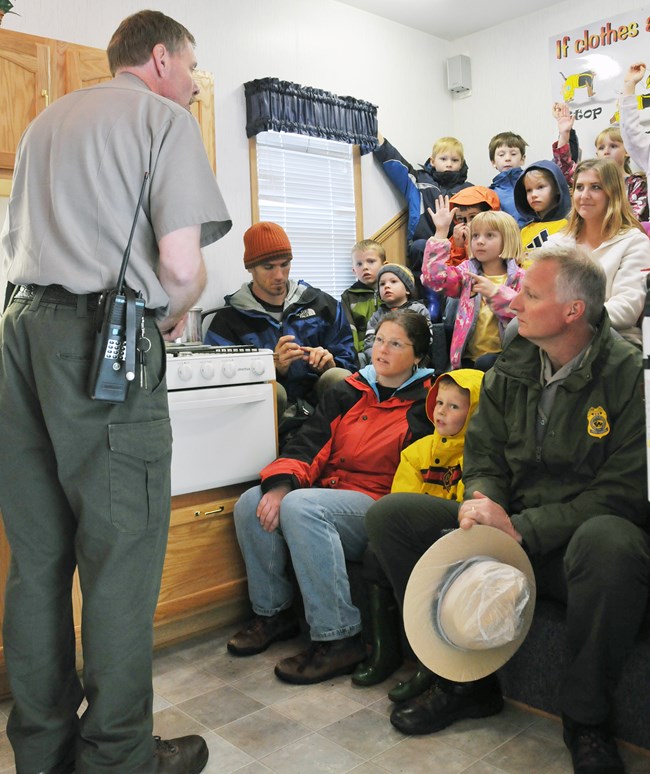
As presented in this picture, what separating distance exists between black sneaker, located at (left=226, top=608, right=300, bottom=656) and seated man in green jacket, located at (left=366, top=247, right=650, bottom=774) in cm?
58

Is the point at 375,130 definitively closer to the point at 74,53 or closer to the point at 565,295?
the point at 74,53

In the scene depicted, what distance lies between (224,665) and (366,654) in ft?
1.40

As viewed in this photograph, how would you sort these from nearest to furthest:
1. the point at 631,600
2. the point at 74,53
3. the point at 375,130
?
1. the point at 631,600
2. the point at 74,53
3. the point at 375,130

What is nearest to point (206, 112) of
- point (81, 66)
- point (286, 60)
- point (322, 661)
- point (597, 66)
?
point (81, 66)

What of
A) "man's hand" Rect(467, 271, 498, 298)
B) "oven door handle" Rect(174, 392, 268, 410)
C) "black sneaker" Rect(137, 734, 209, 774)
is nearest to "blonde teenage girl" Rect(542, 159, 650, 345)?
"man's hand" Rect(467, 271, 498, 298)

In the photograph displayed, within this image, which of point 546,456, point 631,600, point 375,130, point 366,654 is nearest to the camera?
point 631,600

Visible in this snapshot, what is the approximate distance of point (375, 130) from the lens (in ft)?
14.4

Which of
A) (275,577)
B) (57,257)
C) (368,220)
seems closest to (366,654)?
(275,577)

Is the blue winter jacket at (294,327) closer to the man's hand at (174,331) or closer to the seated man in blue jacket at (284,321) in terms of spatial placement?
the seated man in blue jacket at (284,321)

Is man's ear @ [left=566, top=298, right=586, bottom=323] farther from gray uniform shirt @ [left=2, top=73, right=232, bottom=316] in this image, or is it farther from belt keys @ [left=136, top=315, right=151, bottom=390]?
belt keys @ [left=136, top=315, right=151, bottom=390]

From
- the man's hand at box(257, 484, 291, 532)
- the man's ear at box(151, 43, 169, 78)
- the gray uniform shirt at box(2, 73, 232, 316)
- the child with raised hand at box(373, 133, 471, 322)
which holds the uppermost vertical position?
the child with raised hand at box(373, 133, 471, 322)

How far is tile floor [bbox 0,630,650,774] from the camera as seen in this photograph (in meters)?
1.66

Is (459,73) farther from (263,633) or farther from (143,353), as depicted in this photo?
(143,353)

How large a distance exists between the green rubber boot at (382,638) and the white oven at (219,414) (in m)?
0.65
